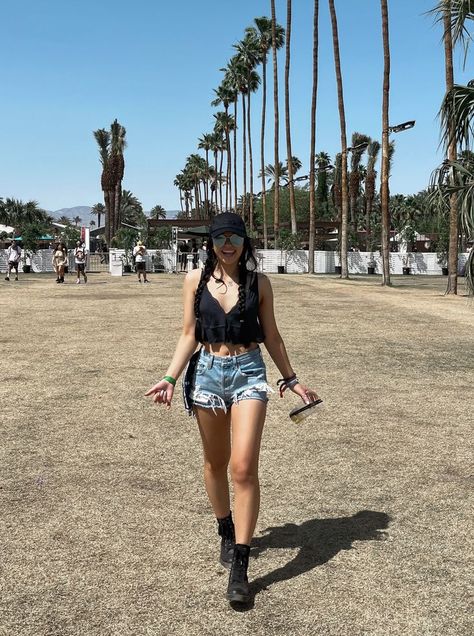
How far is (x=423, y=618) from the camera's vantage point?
3477mm

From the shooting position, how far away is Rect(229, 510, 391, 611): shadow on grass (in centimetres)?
403

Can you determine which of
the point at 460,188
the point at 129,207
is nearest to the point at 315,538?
the point at 460,188

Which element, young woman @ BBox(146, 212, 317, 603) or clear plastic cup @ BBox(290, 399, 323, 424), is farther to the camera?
clear plastic cup @ BBox(290, 399, 323, 424)

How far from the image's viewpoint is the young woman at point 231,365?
372 centimetres

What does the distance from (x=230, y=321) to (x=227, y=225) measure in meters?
0.49

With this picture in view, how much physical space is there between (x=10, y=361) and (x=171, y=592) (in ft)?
25.5

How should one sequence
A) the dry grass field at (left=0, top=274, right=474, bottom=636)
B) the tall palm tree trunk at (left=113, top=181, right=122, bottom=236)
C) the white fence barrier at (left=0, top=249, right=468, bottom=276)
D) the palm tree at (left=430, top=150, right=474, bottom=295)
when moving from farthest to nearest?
the tall palm tree trunk at (left=113, top=181, right=122, bottom=236) → the white fence barrier at (left=0, top=249, right=468, bottom=276) → the palm tree at (left=430, top=150, right=474, bottom=295) → the dry grass field at (left=0, top=274, right=474, bottom=636)

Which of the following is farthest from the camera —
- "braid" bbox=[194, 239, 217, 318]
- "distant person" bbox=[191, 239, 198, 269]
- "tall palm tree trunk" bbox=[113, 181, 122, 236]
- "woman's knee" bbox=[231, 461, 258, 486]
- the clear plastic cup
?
"tall palm tree trunk" bbox=[113, 181, 122, 236]

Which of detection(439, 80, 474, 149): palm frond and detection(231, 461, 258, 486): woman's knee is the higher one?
detection(439, 80, 474, 149): palm frond

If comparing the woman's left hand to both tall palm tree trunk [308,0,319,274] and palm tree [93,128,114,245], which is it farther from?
palm tree [93,128,114,245]

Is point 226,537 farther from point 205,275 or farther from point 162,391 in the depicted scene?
point 205,275

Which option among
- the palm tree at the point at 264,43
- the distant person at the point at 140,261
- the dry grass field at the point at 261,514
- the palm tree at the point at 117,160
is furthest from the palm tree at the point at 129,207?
the dry grass field at the point at 261,514

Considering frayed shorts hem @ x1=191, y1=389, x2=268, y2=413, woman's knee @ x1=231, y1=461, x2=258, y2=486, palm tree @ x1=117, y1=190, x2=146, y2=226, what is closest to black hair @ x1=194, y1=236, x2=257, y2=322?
frayed shorts hem @ x1=191, y1=389, x2=268, y2=413

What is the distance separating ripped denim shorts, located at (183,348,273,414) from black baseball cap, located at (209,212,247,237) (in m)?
0.62
